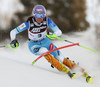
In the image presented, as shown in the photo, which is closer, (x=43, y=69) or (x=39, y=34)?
(x=43, y=69)

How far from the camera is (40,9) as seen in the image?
3.01 metres

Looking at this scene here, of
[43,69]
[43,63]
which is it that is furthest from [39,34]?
[43,63]

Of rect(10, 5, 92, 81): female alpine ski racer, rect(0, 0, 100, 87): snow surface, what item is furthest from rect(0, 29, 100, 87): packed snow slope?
rect(10, 5, 92, 81): female alpine ski racer

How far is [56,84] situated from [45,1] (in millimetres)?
7257

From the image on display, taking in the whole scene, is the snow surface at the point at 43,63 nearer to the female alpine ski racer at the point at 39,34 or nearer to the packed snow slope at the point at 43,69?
the packed snow slope at the point at 43,69

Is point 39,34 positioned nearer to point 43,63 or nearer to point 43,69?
point 43,69

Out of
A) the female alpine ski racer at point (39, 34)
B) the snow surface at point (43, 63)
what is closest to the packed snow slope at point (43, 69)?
the snow surface at point (43, 63)

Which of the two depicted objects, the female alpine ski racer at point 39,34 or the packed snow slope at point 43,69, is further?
the female alpine ski racer at point 39,34

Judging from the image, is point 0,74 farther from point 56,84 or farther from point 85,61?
point 85,61

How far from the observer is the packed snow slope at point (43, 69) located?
1.95 m

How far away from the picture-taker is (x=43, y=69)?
2930 millimetres

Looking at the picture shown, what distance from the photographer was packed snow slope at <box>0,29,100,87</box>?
195cm

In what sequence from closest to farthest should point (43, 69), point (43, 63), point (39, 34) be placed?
point (43, 69)
point (39, 34)
point (43, 63)

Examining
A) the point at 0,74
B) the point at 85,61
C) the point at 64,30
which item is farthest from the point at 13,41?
the point at 64,30
